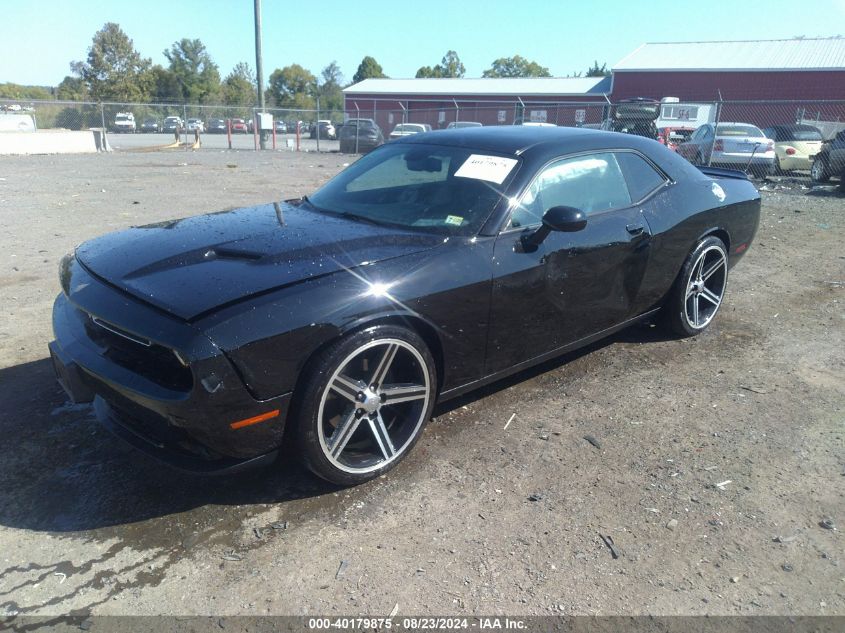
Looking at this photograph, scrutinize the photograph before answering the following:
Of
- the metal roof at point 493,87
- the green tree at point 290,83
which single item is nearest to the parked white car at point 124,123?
the metal roof at point 493,87

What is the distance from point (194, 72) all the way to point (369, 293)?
80828 mm

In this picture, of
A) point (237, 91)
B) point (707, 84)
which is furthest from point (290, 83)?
point (707, 84)

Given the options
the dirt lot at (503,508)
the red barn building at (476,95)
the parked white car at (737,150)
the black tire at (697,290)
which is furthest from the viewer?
the red barn building at (476,95)

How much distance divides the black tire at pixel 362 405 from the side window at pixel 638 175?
2007 millimetres

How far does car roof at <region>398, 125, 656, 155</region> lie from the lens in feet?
12.2

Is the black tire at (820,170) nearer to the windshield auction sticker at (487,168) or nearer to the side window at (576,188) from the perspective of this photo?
the side window at (576,188)

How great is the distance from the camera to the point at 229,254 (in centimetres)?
293

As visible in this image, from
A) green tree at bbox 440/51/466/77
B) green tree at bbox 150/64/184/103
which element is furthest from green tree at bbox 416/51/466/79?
green tree at bbox 150/64/184/103

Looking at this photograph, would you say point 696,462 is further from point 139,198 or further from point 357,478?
point 139,198

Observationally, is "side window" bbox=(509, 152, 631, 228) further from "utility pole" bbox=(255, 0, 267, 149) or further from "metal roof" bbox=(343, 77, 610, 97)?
"metal roof" bbox=(343, 77, 610, 97)

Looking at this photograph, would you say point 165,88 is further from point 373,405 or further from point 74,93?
point 373,405

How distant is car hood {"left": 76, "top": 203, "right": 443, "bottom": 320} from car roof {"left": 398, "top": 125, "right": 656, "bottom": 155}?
34.8 inches

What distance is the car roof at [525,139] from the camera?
3711 millimetres

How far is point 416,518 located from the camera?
8.86 ft
